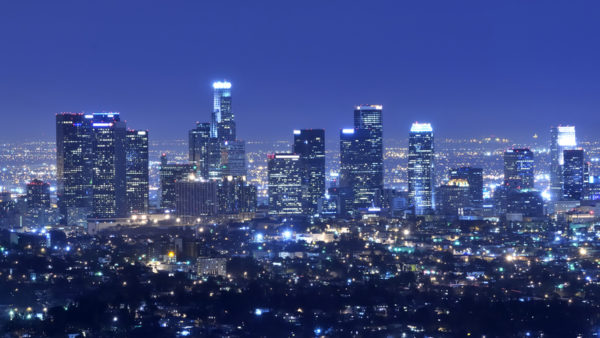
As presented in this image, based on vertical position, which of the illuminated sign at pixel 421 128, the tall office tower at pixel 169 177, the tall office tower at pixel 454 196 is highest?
the illuminated sign at pixel 421 128

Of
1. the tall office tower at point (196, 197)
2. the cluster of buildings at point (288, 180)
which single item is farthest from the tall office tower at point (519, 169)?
the tall office tower at point (196, 197)

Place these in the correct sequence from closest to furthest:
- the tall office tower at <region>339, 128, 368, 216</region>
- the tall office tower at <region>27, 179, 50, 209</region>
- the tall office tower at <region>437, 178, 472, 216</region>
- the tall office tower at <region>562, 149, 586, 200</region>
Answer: the tall office tower at <region>27, 179, 50, 209</region> < the tall office tower at <region>437, 178, 472, 216</region> < the tall office tower at <region>339, 128, 368, 216</region> < the tall office tower at <region>562, 149, 586, 200</region>

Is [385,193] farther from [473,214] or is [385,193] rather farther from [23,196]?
[23,196]

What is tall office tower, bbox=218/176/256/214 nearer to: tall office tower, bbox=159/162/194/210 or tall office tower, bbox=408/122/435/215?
tall office tower, bbox=159/162/194/210

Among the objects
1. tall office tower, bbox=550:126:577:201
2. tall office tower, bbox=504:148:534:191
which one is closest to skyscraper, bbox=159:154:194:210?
tall office tower, bbox=504:148:534:191

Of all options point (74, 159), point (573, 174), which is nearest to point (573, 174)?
point (573, 174)

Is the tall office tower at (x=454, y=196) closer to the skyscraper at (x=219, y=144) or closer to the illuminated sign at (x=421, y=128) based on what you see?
the illuminated sign at (x=421, y=128)

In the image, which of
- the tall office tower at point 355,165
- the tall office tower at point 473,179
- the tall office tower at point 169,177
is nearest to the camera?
the tall office tower at point 169,177
